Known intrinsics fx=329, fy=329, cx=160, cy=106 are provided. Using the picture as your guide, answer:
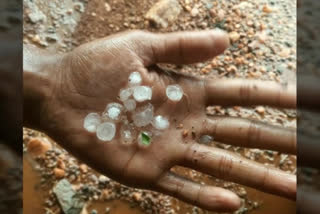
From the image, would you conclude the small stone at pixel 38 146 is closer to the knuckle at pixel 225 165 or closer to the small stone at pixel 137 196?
the small stone at pixel 137 196

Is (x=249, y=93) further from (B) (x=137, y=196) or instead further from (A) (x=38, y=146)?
(A) (x=38, y=146)

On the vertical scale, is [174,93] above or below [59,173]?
above

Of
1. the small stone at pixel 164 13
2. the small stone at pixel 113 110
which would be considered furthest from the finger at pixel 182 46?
the small stone at pixel 164 13

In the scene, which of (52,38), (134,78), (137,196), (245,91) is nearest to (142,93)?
(134,78)

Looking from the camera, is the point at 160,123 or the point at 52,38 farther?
the point at 52,38

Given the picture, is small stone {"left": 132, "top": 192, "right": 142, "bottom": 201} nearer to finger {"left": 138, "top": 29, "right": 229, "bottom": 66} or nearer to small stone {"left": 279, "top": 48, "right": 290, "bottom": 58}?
finger {"left": 138, "top": 29, "right": 229, "bottom": 66}

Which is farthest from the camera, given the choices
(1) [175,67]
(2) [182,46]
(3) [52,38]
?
(3) [52,38]

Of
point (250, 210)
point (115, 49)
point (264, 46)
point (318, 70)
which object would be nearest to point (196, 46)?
point (115, 49)
